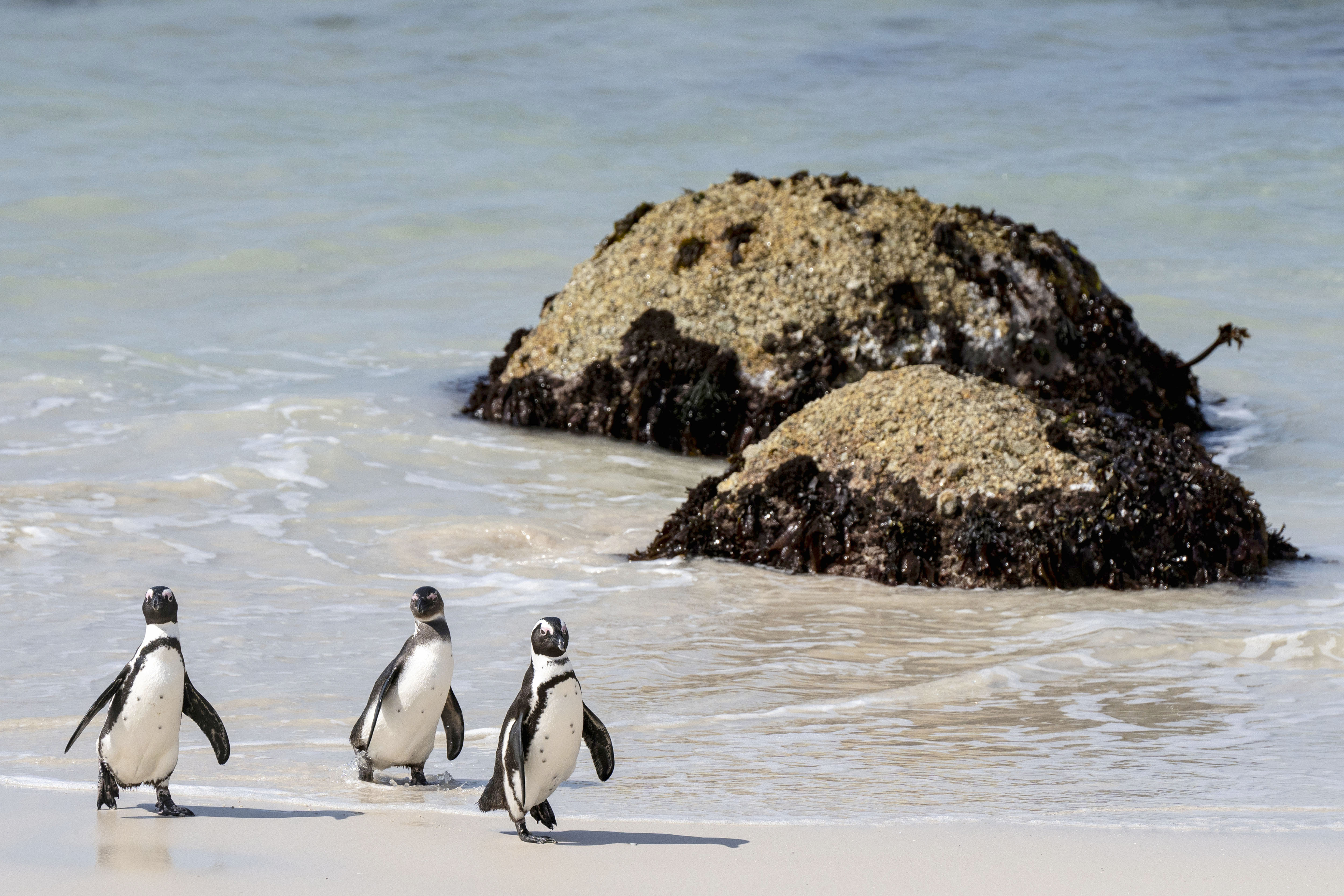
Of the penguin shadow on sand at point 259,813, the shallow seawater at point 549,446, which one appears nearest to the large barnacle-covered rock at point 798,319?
the shallow seawater at point 549,446

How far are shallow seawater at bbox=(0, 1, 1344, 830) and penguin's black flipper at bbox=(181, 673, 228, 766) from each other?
0.20 metres

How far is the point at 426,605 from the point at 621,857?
1069 mm

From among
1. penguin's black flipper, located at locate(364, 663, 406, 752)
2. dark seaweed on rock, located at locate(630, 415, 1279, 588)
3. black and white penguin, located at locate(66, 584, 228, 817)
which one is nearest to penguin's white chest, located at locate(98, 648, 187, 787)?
black and white penguin, located at locate(66, 584, 228, 817)

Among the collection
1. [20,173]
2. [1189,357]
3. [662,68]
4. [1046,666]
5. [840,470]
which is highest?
[662,68]

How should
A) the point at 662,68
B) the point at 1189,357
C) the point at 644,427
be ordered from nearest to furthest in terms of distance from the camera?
the point at 644,427, the point at 1189,357, the point at 662,68

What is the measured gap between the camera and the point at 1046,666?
19.0 ft

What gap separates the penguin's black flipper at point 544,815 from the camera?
388cm

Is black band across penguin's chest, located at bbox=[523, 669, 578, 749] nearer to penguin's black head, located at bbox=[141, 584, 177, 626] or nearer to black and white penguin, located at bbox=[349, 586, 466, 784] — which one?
black and white penguin, located at bbox=[349, 586, 466, 784]

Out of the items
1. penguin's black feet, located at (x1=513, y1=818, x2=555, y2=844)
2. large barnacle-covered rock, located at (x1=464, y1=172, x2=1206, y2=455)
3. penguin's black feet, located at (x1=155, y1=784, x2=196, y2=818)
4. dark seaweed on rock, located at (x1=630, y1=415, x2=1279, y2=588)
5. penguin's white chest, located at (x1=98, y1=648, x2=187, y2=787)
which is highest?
large barnacle-covered rock, located at (x1=464, y1=172, x2=1206, y2=455)

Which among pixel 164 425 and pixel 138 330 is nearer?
pixel 164 425

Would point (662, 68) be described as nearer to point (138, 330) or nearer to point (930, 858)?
point (138, 330)

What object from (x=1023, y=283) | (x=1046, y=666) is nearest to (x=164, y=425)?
(x=1023, y=283)

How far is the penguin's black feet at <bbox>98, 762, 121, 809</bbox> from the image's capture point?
4.02 meters

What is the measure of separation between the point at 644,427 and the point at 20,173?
15.6m
